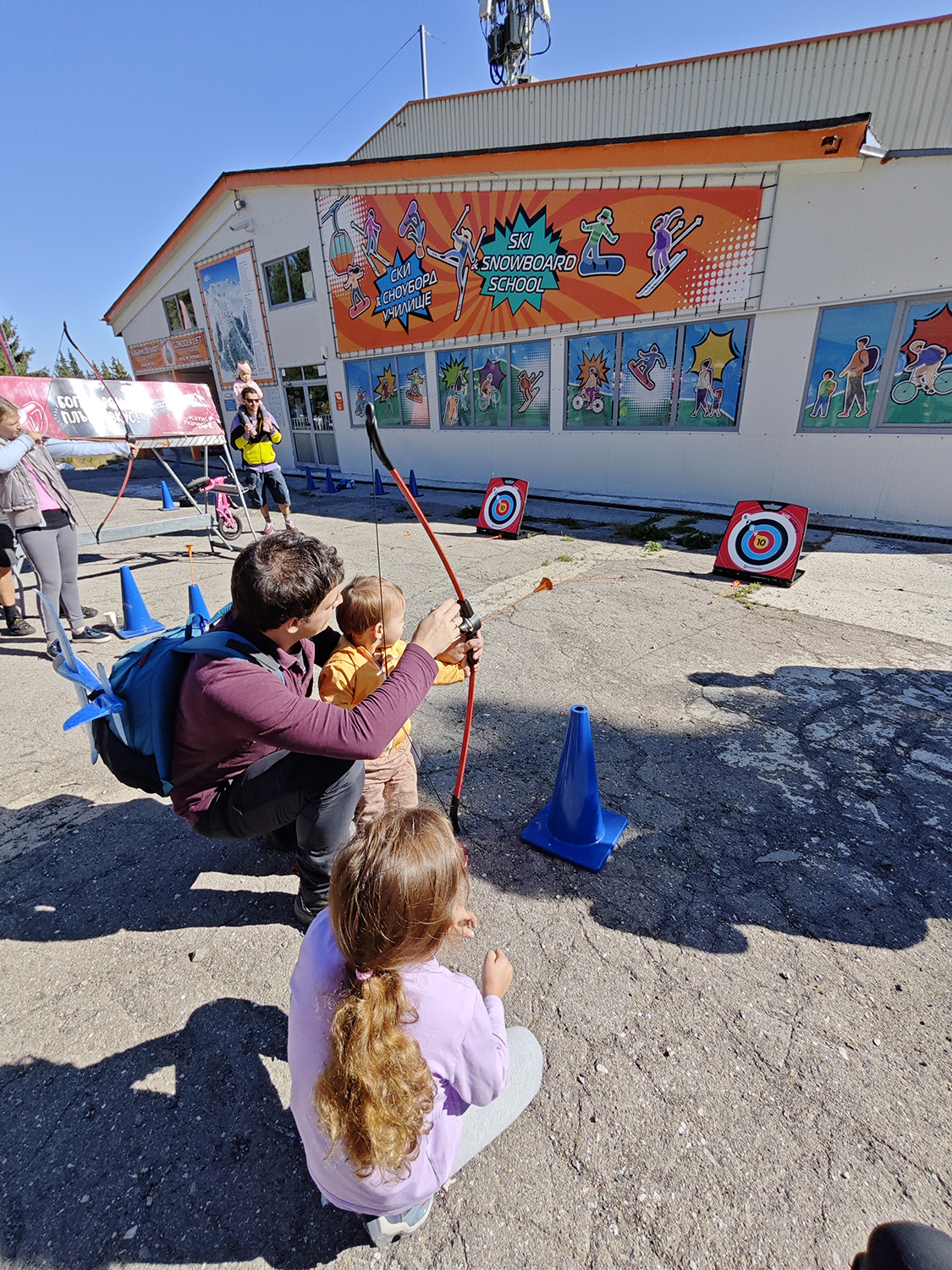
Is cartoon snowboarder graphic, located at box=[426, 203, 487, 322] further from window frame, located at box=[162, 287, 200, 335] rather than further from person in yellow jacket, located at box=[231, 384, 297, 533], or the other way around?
window frame, located at box=[162, 287, 200, 335]

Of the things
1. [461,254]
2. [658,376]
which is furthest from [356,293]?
[658,376]

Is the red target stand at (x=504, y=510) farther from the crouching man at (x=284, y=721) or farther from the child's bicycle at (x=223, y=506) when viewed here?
the crouching man at (x=284, y=721)

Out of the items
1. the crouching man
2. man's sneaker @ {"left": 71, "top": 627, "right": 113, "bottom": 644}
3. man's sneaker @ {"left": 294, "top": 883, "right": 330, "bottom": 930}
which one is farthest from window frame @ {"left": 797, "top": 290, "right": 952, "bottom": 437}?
man's sneaker @ {"left": 71, "top": 627, "right": 113, "bottom": 644}

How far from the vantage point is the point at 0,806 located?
2.90m

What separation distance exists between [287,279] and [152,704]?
15.6m

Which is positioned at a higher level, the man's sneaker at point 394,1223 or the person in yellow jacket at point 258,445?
the person in yellow jacket at point 258,445

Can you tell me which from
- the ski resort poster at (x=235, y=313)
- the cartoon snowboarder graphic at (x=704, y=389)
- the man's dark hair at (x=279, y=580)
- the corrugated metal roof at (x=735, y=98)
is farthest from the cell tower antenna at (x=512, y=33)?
the man's dark hair at (x=279, y=580)

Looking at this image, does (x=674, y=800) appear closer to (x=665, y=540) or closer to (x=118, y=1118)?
(x=118, y=1118)

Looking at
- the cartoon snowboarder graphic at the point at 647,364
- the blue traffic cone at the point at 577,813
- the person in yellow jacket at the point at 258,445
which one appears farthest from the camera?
the cartoon snowboarder graphic at the point at 647,364

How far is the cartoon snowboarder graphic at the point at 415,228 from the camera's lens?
1074 cm

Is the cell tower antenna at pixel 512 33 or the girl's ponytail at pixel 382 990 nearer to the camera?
the girl's ponytail at pixel 382 990

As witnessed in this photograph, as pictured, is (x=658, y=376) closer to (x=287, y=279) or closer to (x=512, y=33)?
(x=287, y=279)

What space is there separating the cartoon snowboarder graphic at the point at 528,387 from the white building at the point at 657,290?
0.18 feet

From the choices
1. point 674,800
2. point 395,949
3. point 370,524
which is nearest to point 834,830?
point 674,800
